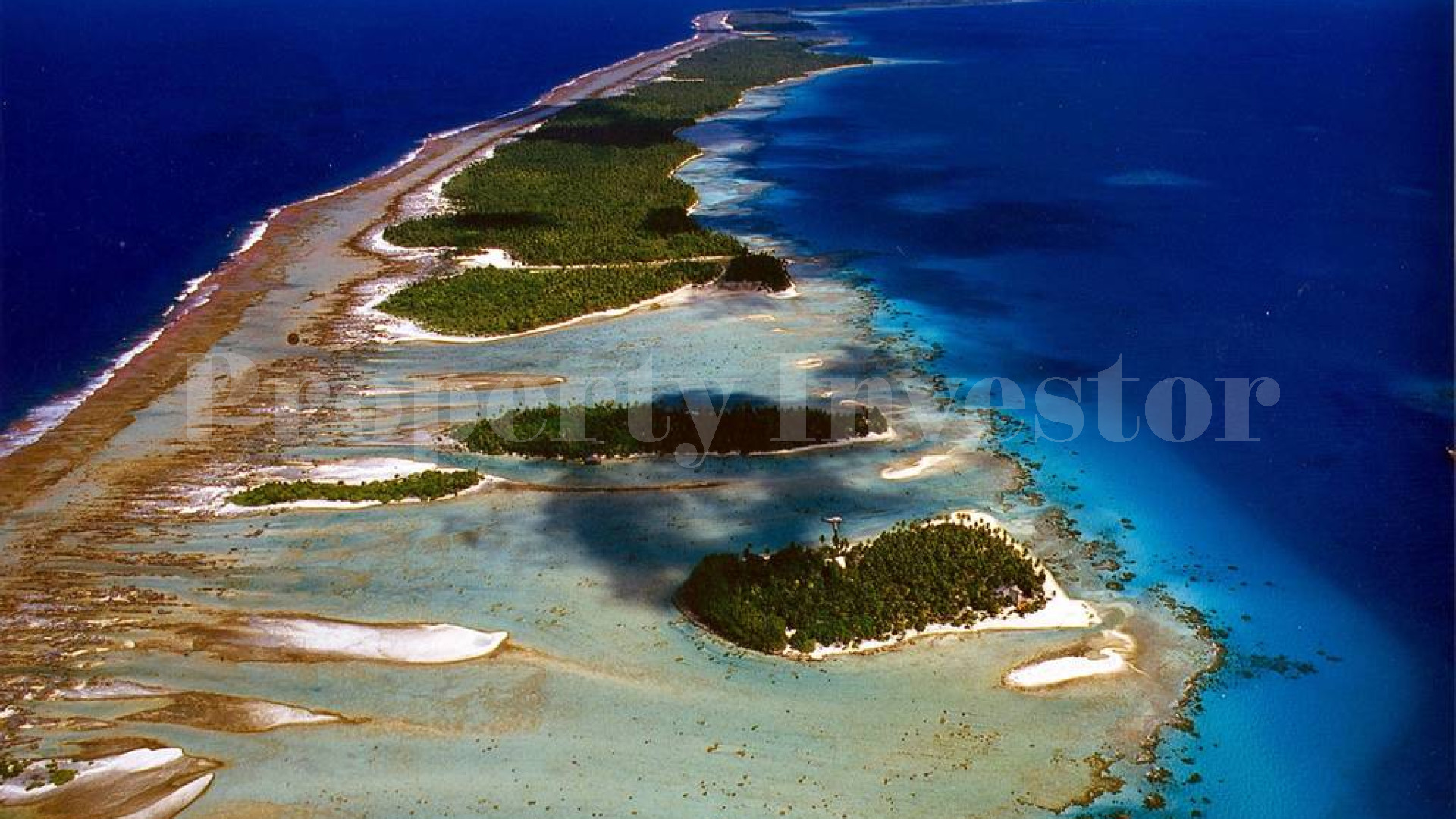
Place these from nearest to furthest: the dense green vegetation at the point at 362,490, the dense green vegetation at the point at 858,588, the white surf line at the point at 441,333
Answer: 1. the dense green vegetation at the point at 858,588
2. the dense green vegetation at the point at 362,490
3. the white surf line at the point at 441,333

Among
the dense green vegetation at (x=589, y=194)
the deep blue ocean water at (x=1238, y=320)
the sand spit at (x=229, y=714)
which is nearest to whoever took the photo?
the sand spit at (x=229, y=714)

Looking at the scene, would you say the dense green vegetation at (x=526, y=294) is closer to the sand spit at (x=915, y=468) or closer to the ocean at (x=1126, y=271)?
the ocean at (x=1126, y=271)

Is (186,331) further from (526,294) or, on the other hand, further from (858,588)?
(858,588)

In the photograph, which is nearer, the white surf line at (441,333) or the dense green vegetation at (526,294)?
the white surf line at (441,333)

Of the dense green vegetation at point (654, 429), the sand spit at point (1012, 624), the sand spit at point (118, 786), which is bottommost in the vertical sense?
the sand spit at point (118, 786)

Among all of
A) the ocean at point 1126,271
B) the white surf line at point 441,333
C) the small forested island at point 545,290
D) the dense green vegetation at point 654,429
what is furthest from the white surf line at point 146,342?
the dense green vegetation at point 654,429
